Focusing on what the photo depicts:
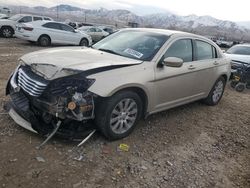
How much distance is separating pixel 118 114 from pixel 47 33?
13603mm

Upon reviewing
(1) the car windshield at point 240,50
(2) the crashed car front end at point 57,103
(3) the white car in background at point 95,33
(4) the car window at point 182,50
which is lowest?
(3) the white car in background at point 95,33

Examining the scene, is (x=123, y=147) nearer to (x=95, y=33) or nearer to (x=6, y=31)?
(x=6, y=31)

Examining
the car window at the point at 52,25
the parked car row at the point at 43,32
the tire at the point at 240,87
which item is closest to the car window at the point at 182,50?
the tire at the point at 240,87

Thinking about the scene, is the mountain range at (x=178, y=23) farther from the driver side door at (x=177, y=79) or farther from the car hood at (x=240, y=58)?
the driver side door at (x=177, y=79)

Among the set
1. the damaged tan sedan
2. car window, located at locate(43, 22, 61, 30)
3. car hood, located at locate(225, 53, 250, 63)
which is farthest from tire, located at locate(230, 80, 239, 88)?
car window, located at locate(43, 22, 61, 30)

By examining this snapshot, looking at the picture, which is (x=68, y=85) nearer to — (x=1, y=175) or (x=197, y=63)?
(x=1, y=175)

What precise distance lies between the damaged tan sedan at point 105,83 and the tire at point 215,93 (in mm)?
1112

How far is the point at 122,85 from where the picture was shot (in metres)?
4.52

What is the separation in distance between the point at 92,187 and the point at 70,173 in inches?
14.3

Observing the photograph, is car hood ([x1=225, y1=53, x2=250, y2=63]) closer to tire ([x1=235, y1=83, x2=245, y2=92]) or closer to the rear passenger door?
tire ([x1=235, y1=83, x2=245, y2=92])

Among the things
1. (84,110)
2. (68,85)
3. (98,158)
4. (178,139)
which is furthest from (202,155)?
(68,85)

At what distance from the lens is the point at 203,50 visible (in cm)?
651

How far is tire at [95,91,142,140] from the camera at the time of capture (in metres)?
4.44

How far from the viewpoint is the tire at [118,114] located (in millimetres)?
4438
